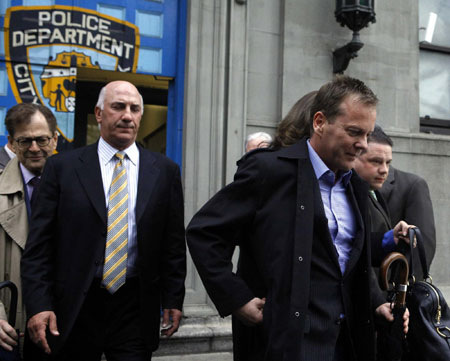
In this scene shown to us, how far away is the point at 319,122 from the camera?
2428mm

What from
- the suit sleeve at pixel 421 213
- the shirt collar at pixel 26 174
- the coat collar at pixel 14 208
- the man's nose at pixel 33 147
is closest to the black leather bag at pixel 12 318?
the coat collar at pixel 14 208

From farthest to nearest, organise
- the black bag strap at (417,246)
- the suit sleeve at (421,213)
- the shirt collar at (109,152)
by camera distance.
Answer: the suit sleeve at (421,213) → the shirt collar at (109,152) → the black bag strap at (417,246)

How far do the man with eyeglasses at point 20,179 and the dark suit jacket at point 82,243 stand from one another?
203mm

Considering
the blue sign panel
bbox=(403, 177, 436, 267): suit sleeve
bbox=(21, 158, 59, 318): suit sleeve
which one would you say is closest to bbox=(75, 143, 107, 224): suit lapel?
bbox=(21, 158, 59, 318): suit sleeve

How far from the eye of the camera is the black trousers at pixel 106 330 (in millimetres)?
2859

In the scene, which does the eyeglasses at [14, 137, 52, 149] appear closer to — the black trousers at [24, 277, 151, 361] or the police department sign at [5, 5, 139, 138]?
the black trousers at [24, 277, 151, 361]

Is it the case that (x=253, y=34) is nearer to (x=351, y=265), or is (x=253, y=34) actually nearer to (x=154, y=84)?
(x=154, y=84)

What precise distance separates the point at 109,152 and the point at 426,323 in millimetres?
1973

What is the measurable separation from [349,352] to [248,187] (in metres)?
0.90

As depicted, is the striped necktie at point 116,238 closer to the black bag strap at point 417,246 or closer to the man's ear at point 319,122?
the man's ear at point 319,122

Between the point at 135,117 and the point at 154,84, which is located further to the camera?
the point at 154,84

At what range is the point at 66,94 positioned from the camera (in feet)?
19.4

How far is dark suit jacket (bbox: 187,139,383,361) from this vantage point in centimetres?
222

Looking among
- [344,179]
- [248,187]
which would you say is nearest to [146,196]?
[248,187]
